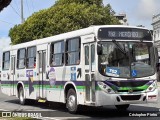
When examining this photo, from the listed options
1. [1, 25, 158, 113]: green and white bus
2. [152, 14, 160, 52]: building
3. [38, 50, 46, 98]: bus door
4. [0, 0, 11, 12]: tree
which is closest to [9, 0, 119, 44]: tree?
[38, 50, 46, 98]: bus door

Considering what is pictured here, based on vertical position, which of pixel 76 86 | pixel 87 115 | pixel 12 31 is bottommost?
pixel 87 115

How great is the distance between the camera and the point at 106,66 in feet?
48.4

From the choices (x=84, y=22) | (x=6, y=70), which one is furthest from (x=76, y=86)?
(x=84, y=22)

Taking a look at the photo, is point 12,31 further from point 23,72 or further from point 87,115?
point 87,115

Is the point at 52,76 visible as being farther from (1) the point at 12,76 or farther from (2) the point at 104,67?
(1) the point at 12,76

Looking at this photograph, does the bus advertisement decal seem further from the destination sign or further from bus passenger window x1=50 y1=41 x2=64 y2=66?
the destination sign

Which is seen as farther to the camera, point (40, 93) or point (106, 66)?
point (40, 93)

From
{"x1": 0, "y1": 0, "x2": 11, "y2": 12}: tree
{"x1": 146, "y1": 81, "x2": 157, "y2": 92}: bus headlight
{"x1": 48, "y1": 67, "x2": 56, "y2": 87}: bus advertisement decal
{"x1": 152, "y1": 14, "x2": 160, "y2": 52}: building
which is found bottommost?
{"x1": 146, "y1": 81, "x2": 157, "y2": 92}: bus headlight

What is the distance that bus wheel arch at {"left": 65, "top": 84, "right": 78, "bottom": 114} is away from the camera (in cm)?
1622

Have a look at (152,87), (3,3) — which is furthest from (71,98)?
(3,3)

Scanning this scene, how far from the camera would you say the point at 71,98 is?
1650 cm

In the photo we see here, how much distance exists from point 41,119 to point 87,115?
7.03 feet

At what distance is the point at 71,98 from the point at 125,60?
2.79 m

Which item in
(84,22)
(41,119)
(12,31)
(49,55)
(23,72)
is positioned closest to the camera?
(41,119)
